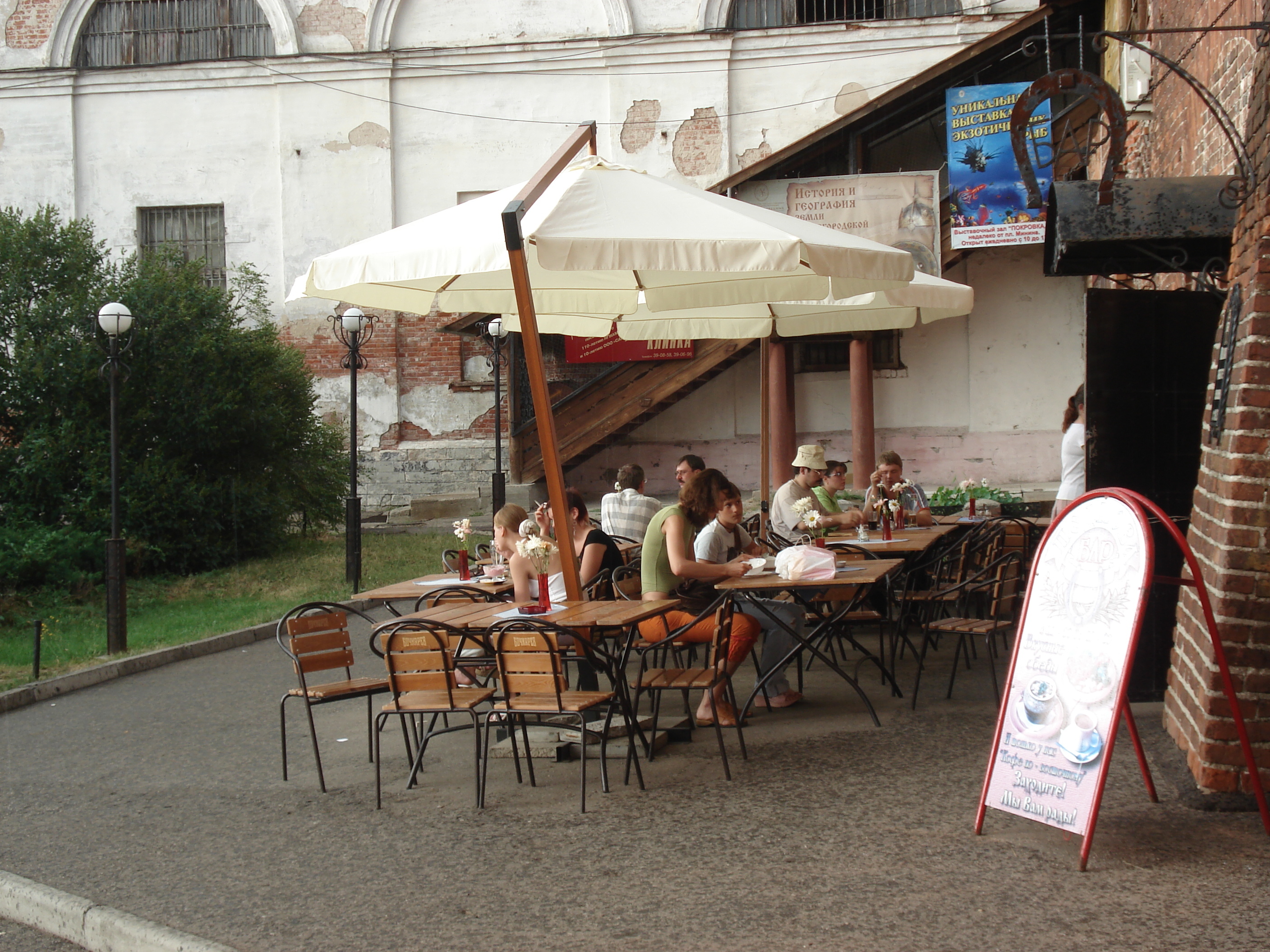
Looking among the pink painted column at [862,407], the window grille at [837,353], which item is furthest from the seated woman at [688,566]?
the window grille at [837,353]

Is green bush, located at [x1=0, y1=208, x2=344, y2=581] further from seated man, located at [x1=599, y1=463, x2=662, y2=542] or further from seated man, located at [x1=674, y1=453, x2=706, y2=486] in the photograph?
seated man, located at [x1=674, y1=453, x2=706, y2=486]

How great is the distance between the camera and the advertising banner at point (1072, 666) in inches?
152

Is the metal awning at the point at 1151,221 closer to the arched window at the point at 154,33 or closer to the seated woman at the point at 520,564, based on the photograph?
the seated woman at the point at 520,564

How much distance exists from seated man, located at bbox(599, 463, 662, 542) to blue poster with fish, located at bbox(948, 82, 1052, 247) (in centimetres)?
906

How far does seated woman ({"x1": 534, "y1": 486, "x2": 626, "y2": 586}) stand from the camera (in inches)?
268

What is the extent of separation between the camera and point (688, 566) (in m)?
6.19

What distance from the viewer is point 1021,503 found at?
1202cm

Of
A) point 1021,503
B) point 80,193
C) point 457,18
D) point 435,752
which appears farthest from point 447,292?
point 80,193

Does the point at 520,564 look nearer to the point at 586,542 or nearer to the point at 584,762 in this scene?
the point at 586,542

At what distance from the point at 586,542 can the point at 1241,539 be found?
3.60 meters

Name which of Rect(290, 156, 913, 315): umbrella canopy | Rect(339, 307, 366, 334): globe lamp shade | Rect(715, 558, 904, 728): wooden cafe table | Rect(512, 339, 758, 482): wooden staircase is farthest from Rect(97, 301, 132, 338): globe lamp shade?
Rect(512, 339, 758, 482): wooden staircase

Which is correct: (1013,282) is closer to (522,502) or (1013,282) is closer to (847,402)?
(847,402)

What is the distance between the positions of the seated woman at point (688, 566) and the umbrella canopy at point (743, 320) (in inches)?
117

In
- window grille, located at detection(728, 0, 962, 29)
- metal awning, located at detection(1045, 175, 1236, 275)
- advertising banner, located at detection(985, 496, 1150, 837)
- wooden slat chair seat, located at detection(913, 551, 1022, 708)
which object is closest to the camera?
advertising banner, located at detection(985, 496, 1150, 837)
